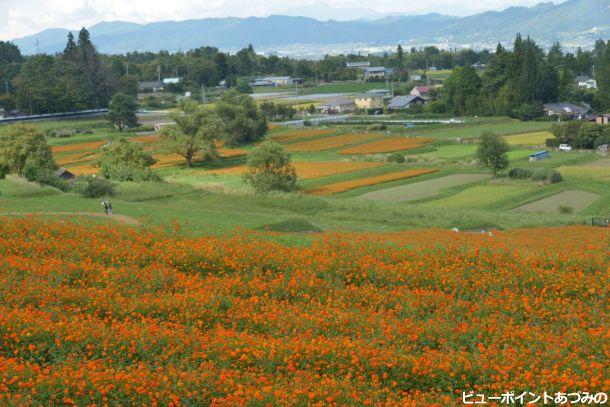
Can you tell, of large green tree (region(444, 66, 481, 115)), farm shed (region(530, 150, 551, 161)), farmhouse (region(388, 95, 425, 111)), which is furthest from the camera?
farmhouse (region(388, 95, 425, 111))

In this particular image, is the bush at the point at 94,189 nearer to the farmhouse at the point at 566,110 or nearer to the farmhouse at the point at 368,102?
the farmhouse at the point at 566,110

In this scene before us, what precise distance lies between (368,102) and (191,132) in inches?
2552

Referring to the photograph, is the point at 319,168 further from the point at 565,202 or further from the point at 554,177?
the point at 565,202

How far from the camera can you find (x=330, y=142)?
7775cm

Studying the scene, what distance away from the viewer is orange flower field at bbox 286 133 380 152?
73.7 metres

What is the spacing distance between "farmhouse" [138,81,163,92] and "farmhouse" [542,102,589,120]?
259 feet

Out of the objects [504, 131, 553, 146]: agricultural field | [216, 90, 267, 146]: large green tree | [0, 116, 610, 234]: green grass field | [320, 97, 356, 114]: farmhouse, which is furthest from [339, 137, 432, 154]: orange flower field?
[320, 97, 356, 114]: farmhouse

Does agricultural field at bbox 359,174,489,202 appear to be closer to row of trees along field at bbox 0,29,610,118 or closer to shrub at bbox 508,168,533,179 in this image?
shrub at bbox 508,168,533,179

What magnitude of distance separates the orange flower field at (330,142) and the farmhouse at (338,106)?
36495 millimetres

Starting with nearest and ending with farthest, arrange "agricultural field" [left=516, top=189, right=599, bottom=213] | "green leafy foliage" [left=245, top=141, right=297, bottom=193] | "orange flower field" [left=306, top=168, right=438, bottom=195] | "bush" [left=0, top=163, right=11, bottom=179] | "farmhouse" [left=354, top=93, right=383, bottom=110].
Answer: "agricultural field" [left=516, top=189, right=599, bottom=213] → "green leafy foliage" [left=245, top=141, right=297, bottom=193] → "orange flower field" [left=306, top=168, right=438, bottom=195] → "bush" [left=0, top=163, right=11, bottom=179] → "farmhouse" [left=354, top=93, right=383, bottom=110]

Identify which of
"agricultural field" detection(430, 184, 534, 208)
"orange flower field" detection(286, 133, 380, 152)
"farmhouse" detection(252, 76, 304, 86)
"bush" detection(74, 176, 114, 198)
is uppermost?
"farmhouse" detection(252, 76, 304, 86)

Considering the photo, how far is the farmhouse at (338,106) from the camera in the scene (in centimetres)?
11956

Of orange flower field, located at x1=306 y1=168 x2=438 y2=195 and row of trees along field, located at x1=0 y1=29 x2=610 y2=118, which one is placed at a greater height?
row of trees along field, located at x1=0 y1=29 x2=610 y2=118

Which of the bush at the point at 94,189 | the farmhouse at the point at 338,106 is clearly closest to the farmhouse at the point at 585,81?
the farmhouse at the point at 338,106
